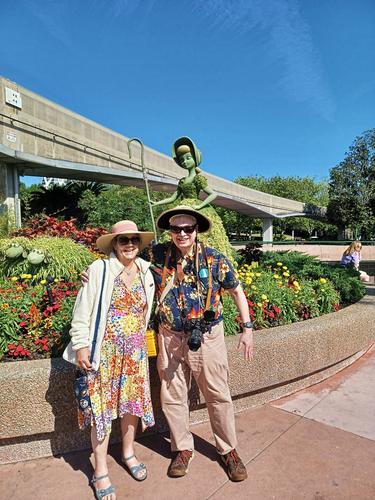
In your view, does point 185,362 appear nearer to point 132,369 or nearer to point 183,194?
point 132,369

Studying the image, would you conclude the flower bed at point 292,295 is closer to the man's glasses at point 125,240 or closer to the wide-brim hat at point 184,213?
the wide-brim hat at point 184,213

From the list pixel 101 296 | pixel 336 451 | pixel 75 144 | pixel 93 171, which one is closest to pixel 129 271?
pixel 101 296

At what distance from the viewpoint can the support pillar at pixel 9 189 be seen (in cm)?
1103

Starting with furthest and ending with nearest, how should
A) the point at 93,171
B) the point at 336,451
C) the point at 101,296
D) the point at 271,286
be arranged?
the point at 93,171, the point at 271,286, the point at 336,451, the point at 101,296

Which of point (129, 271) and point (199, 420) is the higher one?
point (129, 271)

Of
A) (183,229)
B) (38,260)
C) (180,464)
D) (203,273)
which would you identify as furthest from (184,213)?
(38,260)

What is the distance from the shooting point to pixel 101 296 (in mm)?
2055

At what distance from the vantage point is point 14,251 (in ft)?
15.0

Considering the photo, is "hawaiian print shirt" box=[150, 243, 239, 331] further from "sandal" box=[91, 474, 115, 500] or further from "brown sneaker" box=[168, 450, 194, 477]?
"sandal" box=[91, 474, 115, 500]

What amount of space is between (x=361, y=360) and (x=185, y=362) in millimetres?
3011

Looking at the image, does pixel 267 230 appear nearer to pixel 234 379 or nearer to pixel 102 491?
pixel 234 379

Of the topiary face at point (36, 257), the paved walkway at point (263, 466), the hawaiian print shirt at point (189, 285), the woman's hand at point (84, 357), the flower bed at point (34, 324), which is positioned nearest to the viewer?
the woman's hand at point (84, 357)

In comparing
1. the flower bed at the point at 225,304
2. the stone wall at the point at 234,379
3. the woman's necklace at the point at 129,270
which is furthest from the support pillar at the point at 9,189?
the woman's necklace at the point at 129,270

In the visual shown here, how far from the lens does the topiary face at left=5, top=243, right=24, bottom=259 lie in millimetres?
4578
